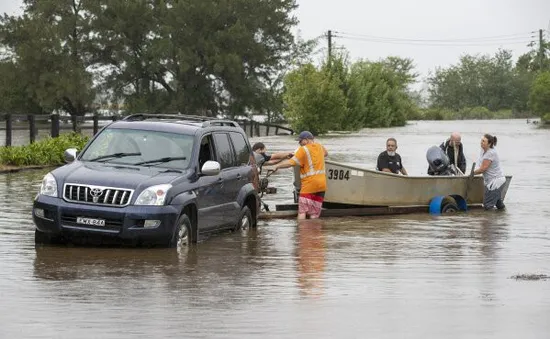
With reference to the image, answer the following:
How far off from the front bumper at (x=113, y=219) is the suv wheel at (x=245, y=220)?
111 inches

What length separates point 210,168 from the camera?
51.6ft

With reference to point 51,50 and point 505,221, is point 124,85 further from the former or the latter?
point 505,221

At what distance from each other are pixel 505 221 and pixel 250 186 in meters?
6.18

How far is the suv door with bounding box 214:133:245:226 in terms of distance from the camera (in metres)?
16.9

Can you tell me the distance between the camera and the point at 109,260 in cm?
1414

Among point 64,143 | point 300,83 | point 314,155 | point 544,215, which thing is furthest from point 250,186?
point 300,83

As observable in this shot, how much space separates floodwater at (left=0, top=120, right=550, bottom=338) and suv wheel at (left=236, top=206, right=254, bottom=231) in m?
0.31

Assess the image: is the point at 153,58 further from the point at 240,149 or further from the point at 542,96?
the point at 240,149

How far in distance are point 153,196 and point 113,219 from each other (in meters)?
0.54

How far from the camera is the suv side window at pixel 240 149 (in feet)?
57.9

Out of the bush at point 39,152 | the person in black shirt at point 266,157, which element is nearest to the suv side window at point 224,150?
the person in black shirt at point 266,157

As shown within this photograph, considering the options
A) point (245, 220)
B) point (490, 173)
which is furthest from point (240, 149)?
point (490, 173)

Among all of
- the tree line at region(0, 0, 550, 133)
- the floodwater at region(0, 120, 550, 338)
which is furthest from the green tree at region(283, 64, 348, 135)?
the floodwater at region(0, 120, 550, 338)

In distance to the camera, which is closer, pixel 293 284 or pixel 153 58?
pixel 293 284
